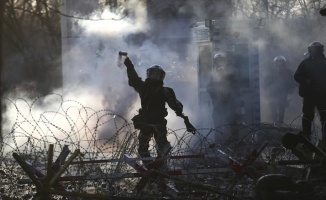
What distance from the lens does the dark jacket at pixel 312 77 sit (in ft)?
44.0

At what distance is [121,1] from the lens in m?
37.1

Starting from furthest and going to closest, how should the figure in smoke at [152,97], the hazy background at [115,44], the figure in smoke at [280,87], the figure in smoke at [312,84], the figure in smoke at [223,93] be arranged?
1. the hazy background at [115,44]
2. the figure in smoke at [280,87]
3. the figure in smoke at [223,93]
4. the figure in smoke at [312,84]
5. the figure in smoke at [152,97]

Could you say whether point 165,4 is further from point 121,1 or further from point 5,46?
point 5,46

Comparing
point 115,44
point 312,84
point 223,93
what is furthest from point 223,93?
point 115,44

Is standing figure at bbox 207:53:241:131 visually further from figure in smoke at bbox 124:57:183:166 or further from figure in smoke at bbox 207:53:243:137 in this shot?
figure in smoke at bbox 124:57:183:166

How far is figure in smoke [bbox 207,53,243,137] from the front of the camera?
16.0 meters

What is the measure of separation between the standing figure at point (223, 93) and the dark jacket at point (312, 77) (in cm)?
272

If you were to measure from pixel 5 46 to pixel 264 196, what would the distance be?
28.9 m

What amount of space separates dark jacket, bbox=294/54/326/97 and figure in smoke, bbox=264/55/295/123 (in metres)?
4.98

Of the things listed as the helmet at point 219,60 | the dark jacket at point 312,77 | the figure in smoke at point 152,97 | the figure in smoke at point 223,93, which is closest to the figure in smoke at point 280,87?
the figure in smoke at point 223,93

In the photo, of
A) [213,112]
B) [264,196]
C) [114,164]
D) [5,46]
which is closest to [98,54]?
[5,46]

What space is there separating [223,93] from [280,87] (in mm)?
2929

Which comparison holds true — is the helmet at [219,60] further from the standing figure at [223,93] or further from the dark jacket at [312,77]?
the dark jacket at [312,77]

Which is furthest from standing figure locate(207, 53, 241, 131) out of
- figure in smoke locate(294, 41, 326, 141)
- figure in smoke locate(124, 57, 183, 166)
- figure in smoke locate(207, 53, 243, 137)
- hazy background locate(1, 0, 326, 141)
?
hazy background locate(1, 0, 326, 141)
